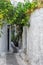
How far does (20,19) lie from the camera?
15195 millimetres

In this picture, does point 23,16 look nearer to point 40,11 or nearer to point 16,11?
point 16,11

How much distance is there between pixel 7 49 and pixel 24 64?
832 cm

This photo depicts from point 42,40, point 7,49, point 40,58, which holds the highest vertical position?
point 42,40

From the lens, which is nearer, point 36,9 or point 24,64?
point 36,9

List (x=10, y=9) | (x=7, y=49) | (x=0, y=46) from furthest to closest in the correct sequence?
(x=7, y=49) → (x=0, y=46) → (x=10, y=9)

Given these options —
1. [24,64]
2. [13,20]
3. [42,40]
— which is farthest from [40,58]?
[13,20]

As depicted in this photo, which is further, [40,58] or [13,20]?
[13,20]

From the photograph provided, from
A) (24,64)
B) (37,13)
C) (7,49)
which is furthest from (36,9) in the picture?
(7,49)

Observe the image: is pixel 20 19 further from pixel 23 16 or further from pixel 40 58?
pixel 40 58

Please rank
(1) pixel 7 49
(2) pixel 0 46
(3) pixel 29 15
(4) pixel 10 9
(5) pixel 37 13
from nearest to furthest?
(5) pixel 37 13
(3) pixel 29 15
(4) pixel 10 9
(2) pixel 0 46
(1) pixel 7 49

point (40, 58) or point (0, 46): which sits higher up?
point (40, 58)

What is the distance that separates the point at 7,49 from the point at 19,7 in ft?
26.0

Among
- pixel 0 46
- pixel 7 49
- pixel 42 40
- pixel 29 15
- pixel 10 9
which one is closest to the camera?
pixel 42 40

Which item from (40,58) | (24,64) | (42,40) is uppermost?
(42,40)
